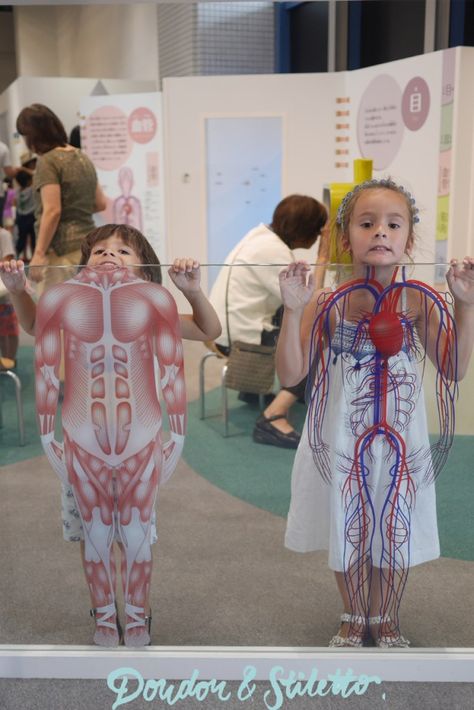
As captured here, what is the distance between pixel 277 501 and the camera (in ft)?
5.57

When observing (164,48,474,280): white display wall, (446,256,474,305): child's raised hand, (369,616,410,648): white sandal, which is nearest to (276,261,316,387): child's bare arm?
(446,256,474,305): child's raised hand

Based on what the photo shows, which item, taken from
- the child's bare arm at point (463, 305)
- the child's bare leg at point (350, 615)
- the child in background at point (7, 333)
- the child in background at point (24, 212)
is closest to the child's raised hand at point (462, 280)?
the child's bare arm at point (463, 305)

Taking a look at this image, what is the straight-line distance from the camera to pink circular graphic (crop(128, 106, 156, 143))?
197 inches

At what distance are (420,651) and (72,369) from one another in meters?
0.96

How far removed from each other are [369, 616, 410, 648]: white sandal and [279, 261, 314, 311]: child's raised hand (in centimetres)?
72

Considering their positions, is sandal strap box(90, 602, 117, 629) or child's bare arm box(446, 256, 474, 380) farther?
sandal strap box(90, 602, 117, 629)

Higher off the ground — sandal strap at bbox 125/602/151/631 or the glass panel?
the glass panel

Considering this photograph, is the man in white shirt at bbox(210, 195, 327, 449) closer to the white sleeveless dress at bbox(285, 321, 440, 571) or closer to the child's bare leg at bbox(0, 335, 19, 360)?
the white sleeveless dress at bbox(285, 321, 440, 571)

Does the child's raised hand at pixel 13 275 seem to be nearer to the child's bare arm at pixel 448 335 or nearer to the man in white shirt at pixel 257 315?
the man in white shirt at pixel 257 315

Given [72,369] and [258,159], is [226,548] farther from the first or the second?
[258,159]

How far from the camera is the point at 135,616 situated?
1.67m

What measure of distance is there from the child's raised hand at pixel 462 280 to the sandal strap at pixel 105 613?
96 cm

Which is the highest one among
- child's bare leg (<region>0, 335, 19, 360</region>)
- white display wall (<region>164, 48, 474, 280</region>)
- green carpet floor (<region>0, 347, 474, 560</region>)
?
white display wall (<region>164, 48, 474, 280</region>)

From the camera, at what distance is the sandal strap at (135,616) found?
5.44 feet
